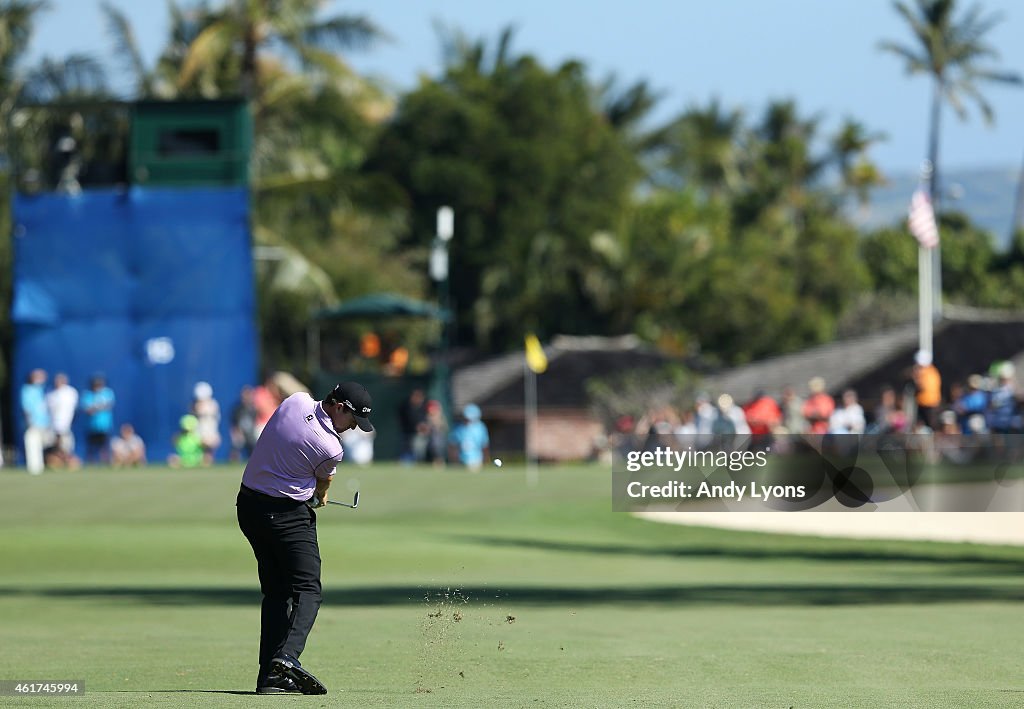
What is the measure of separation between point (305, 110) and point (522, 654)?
48420 mm

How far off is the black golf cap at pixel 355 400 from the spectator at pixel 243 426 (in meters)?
23.6

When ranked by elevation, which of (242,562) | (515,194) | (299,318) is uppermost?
(515,194)

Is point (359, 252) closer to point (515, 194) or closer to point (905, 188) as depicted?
point (515, 194)

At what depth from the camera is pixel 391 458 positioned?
123 feet

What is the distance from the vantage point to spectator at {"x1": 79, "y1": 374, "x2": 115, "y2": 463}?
3350 centimetres

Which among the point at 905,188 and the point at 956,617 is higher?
the point at 905,188

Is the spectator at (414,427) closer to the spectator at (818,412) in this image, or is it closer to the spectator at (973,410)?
the spectator at (818,412)

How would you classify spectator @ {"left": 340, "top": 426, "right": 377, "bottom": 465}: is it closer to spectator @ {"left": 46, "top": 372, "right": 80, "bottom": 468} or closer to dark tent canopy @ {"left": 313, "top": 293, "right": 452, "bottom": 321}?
dark tent canopy @ {"left": 313, "top": 293, "right": 452, "bottom": 321}

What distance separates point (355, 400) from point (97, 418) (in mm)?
25137

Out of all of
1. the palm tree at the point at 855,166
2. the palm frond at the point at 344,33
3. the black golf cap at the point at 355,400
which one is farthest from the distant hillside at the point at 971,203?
the black golf cap at the point at 355,400

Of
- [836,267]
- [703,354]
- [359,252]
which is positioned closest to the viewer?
[359,252]

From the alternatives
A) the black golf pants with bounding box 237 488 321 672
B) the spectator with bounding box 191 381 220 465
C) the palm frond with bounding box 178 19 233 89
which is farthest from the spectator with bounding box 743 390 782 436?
the palm frond with bounding box 178 19 233 89

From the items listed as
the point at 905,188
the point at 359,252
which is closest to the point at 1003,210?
the point at 905,188

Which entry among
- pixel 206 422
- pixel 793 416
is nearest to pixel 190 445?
pixel 206 422
